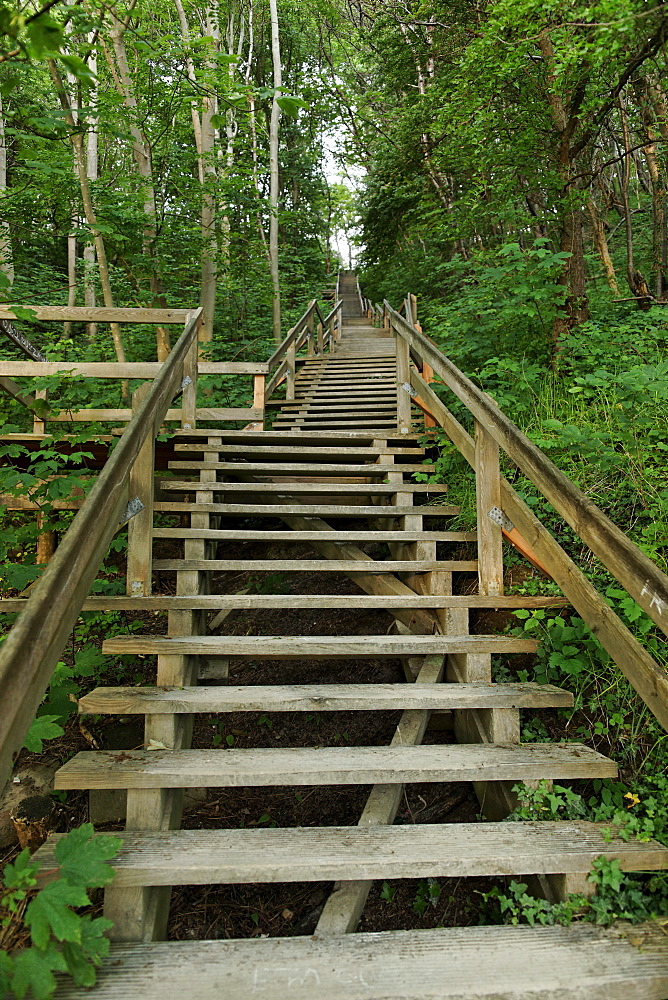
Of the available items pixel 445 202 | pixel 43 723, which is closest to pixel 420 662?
pixel 43 723

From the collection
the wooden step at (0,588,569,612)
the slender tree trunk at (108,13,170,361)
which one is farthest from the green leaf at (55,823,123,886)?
the slender tree trunk at (108,13,170,361)

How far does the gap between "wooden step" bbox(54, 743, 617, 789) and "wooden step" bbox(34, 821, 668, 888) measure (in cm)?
15

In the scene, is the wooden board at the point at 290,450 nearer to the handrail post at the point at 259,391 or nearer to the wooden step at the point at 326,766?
the handrail post at the point at 259,391

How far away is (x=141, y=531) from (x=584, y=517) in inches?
75.1

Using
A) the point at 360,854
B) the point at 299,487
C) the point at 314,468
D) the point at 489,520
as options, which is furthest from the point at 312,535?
the point at 360,854

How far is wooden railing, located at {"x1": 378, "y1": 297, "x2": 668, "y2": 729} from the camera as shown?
4.94 feet

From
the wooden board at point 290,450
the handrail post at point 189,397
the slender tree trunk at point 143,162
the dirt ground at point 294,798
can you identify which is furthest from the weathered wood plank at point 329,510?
the slender tree trunk at point 143,162

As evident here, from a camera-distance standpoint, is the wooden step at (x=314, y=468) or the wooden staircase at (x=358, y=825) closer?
the wooden staircase at (x=358, y=825)

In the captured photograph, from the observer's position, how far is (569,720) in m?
2.09

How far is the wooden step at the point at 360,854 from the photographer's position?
149cm

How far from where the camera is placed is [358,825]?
1780 millimetres

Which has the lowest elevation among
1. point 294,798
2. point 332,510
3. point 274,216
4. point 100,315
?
point 294,798

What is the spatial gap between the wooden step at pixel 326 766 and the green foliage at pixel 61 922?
0.28m

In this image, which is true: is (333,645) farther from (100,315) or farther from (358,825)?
(100,315)
